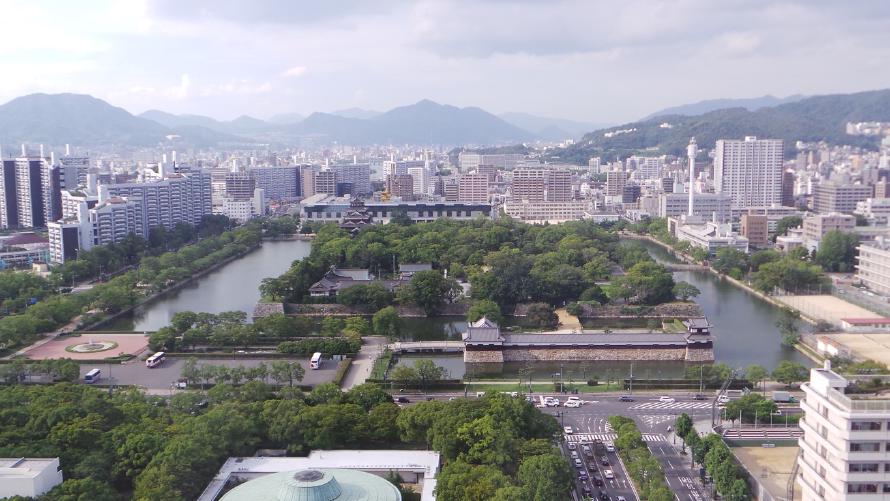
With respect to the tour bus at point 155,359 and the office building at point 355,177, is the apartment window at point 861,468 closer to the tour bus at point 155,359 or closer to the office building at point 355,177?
the tour bus at point 155,359

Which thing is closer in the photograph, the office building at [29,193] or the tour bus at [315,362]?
the tour bus at [315,362]

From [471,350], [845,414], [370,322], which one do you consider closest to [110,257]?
[370,322]

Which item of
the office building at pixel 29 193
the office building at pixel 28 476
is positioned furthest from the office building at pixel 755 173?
the office building at pixel 28 476

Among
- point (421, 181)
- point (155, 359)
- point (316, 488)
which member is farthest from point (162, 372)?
point (421, 181)

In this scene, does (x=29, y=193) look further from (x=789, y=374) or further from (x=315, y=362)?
(x=789, y=374)

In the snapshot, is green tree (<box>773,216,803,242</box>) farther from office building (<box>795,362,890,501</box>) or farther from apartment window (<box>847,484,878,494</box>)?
apartment window (<box>847,484,878,494</box>)

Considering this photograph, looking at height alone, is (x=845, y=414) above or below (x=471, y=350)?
above

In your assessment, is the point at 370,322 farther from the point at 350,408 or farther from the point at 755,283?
the point at 755,283
